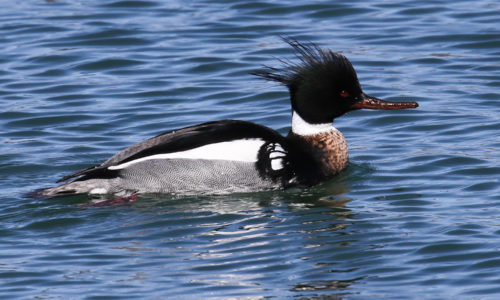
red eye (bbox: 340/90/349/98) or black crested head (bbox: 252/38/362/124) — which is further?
red eye (bbox: 340/90/349/98)

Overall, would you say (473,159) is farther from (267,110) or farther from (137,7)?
(137,7)

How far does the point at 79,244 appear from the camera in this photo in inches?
337

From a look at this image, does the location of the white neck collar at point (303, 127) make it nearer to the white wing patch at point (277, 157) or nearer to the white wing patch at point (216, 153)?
the white wing patch at point (277, 157)

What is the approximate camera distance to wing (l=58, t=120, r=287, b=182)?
9906mm

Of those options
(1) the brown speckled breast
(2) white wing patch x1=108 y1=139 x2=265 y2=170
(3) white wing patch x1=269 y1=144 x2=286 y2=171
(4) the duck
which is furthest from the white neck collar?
(2) white wing patch x1=108 y1=139 x2=265 y2=170

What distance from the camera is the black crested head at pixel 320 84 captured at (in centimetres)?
1017

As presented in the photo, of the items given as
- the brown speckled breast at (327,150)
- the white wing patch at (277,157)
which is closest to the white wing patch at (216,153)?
the white wing patch at (277,157)

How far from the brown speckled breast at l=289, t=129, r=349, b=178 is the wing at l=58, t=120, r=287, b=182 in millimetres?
538

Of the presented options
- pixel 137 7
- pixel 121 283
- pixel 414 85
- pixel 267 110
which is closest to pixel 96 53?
pixel 137 7

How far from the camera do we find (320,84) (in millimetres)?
10219

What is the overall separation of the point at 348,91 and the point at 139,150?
2090mm

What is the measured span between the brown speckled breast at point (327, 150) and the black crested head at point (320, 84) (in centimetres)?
17

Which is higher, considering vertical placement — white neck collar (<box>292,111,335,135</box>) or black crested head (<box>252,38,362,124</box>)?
black crested head (<box>252,38,362,124</box>)

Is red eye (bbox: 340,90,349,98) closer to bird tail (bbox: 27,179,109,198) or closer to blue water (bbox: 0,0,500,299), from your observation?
blue water (bbox: 0,0,500,299)
